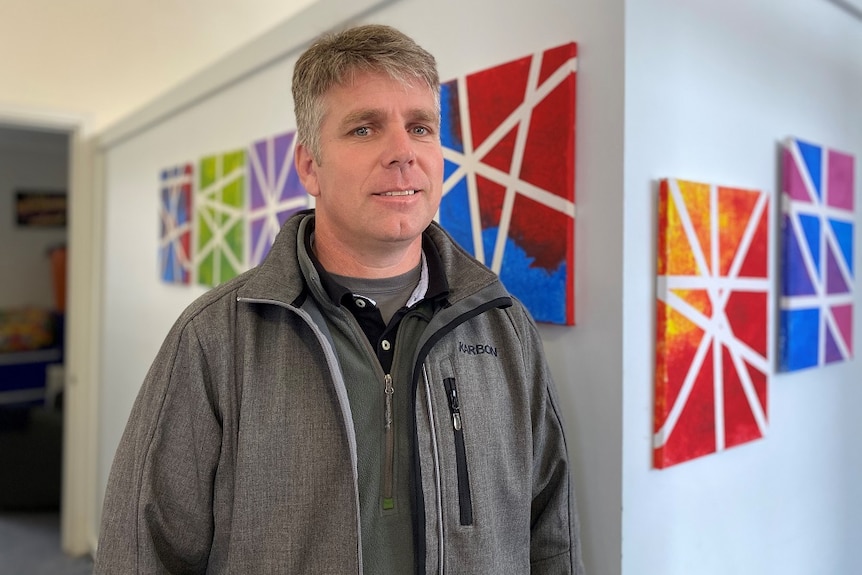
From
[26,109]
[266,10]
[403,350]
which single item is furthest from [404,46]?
[266,10]

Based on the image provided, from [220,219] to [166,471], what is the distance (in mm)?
1894

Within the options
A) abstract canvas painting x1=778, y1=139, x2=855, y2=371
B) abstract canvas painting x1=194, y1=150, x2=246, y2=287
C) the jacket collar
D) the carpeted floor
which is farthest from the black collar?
the carpeted floor

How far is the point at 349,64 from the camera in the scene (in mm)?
1094

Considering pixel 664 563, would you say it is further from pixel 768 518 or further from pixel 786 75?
pixel 786 75

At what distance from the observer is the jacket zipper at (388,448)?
1.08 metres

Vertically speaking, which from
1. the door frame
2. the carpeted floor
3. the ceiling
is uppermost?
the ceiling

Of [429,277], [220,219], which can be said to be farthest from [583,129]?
[220,219]

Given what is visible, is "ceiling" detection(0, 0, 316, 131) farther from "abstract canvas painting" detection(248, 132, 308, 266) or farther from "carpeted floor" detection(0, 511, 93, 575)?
"carpeted floor" detection(0, 511, 93, 575)

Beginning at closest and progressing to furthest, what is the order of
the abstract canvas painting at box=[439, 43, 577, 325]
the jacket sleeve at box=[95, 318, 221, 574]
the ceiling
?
the jacket sleeve at box=[95, 318, 221, 574]
the abstract canvas painting at box=[439, 43, 577, 325]
the ceiling

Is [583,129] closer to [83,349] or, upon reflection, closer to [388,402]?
[388,402]

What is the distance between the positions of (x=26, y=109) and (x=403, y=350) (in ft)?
11.2

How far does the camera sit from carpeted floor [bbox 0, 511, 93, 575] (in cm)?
366

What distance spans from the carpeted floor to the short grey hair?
3024 mm

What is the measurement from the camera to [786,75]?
1.75 meters
